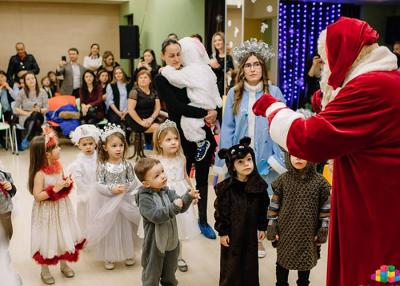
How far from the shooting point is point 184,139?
3824mm

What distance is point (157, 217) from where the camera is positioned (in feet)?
8.90

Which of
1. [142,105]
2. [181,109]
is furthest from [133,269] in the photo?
[142,105]

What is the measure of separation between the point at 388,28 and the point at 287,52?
157 cm

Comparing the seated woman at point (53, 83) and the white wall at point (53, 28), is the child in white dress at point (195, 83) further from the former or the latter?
the white wall at point (53, 28)

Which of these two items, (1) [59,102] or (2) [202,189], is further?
(1) [59,102]

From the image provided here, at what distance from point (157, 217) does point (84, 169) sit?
110cm

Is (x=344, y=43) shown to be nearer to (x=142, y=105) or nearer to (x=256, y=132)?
(x=256, y=132)

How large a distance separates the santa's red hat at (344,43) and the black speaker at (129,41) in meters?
8.35

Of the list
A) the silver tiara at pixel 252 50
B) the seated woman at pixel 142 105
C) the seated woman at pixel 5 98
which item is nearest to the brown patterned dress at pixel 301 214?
the silver tiara at pixel 252 50

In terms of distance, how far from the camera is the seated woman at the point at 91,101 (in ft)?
24.6

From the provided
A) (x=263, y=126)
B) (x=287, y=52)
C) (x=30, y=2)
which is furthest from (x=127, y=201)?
(x=30, y=2)

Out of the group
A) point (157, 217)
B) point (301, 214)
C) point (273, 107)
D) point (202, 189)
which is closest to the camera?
point (273, 107)

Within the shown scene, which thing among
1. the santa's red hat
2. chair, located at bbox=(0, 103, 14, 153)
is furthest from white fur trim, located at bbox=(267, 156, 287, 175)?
chair, located at bbox=(0, 103, 14, 153)

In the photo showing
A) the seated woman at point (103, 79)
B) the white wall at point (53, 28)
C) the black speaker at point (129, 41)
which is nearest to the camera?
the seated woman at point (103, 79)
